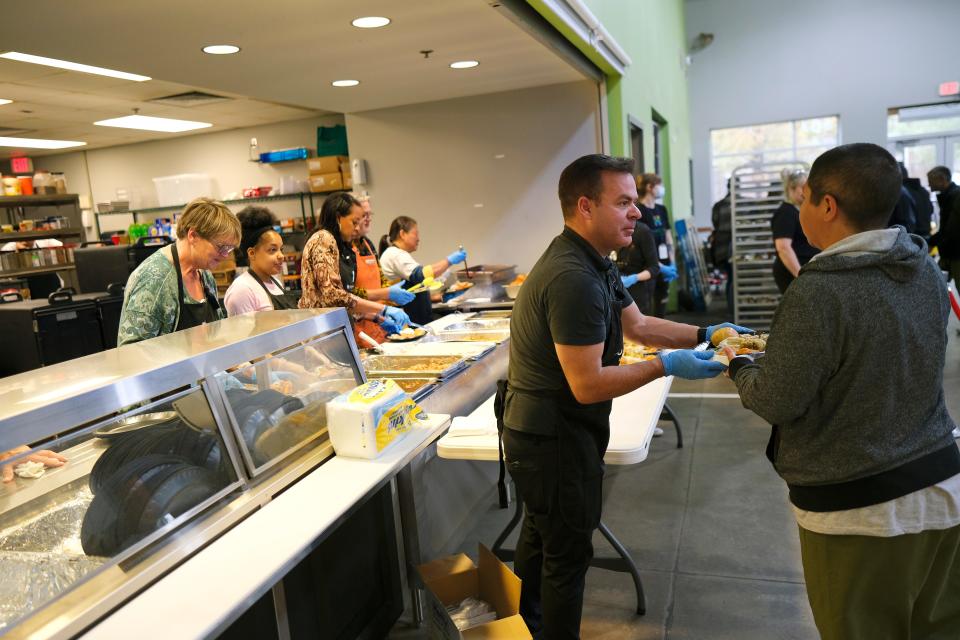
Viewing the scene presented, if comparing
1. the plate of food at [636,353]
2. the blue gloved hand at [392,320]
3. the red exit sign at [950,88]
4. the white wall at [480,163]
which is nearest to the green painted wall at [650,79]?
the white wall at [480,163]

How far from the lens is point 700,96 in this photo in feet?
44.2

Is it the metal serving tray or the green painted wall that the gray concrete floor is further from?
the green painted wall

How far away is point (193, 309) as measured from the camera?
2.72 m

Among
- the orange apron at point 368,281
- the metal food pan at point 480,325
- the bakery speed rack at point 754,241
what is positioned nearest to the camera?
the orange apron at point 368,281

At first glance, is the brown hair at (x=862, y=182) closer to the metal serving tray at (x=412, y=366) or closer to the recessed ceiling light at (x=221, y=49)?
the metal serving tray at (x=412, y=366)

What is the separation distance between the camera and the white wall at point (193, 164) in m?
8.00

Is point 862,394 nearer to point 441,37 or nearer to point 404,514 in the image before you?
point 404,514

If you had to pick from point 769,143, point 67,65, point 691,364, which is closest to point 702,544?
point 691,364

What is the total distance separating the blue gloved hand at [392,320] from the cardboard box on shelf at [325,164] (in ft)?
13.2

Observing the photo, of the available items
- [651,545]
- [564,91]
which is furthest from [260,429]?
[564,91]

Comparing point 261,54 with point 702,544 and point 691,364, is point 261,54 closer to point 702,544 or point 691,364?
point 691,364

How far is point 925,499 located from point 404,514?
1710 millimetres

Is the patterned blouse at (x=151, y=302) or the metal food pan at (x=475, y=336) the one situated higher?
the patterned blouse at (x=151, y=302)

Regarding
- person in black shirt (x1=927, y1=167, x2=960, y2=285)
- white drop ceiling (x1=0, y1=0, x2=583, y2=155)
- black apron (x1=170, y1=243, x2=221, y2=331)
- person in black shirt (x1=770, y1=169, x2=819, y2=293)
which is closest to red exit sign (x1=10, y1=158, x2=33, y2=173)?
white drop ceiling (x1=0, y1=0, x2=583, y2=155)
